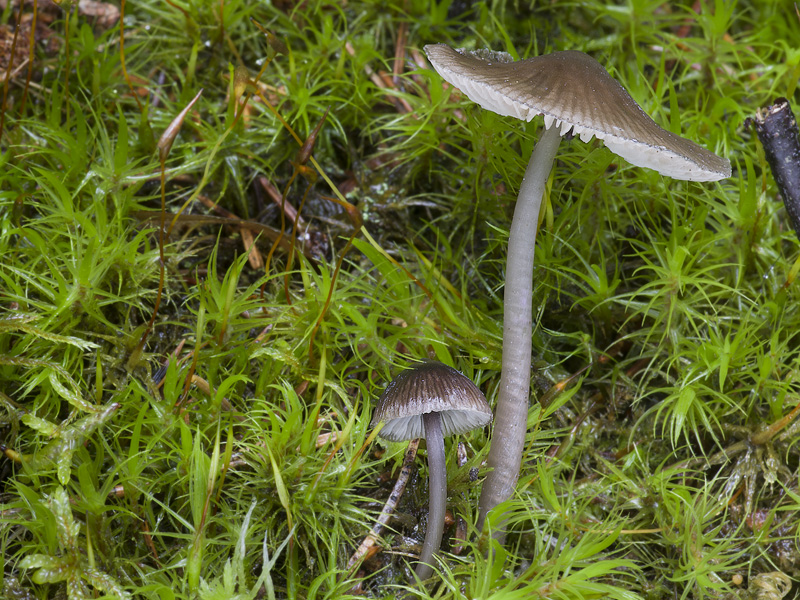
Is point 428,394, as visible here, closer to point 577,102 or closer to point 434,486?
point 434,486

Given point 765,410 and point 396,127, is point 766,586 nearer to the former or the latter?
point 765,410

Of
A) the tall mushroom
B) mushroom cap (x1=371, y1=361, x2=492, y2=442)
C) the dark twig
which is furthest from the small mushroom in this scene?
the dark twig

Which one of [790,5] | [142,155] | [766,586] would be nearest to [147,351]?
[142,155]

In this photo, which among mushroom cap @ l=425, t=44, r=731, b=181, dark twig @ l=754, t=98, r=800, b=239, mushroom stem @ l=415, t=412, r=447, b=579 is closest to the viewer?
mushroom cap @ l=425, t=44, r=731, b=181

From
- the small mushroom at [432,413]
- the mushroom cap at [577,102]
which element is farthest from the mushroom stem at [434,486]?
the mushroom cap at [577,102]

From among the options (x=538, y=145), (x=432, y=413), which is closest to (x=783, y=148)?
(x=538, y=145)

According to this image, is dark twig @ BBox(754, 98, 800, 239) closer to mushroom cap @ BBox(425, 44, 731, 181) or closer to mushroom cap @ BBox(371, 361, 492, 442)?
mushroom cap @ BBox(425, 44, 731, 181)
